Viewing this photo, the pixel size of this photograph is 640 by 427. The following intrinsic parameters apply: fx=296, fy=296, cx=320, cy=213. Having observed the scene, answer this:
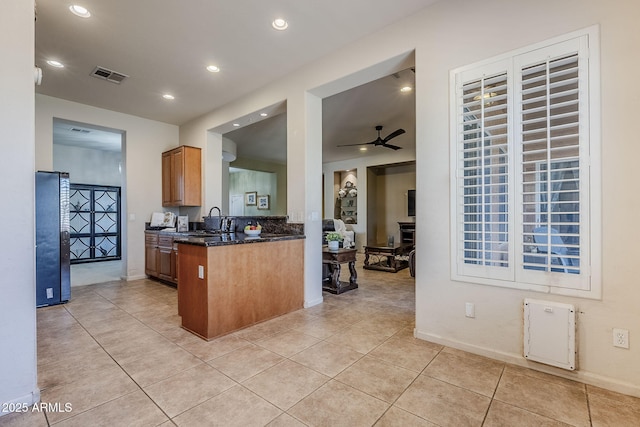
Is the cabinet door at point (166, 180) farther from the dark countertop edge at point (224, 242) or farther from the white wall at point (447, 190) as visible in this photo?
the white wall at point (447, 190)

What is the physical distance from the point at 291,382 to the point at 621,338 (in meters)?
2.19

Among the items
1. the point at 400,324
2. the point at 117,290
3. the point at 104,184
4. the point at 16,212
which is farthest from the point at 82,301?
the point at 104,184

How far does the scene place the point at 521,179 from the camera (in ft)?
7.38

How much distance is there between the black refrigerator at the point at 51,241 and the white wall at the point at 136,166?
1.33 meters

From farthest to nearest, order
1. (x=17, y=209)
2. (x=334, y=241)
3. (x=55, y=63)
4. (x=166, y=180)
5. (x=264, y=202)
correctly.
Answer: (x=264, y=202), (x=166, y=180), (x=334, y=241), (x=55, y=63), (x=17, y=209)

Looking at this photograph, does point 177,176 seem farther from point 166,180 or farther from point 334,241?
point 334,241

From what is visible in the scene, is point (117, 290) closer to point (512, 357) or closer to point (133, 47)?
point (133, 47)

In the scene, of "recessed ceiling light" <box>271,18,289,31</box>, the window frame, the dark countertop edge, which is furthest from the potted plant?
"recessed ceiling light" <box>271,18,289,31</box>

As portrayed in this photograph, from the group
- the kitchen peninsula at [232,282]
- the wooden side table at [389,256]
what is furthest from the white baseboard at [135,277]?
the wooden side table at [389,256]

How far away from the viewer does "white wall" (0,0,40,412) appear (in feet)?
5.73

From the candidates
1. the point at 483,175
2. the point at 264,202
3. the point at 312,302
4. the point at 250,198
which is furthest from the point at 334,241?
the point at 250,198

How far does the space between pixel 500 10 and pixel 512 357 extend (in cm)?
274

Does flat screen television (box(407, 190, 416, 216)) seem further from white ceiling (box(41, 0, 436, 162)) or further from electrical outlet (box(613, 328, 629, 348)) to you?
electrical outlet (box(613, 328, 629, 348))

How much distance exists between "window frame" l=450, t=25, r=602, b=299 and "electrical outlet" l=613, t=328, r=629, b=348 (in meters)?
0.23
